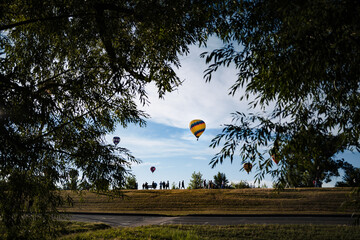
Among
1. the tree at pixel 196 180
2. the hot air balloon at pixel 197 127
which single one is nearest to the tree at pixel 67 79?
the hot air balloon at pixel 197 127

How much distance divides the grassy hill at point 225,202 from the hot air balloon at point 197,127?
9485mm

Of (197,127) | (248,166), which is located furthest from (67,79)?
(197,127)

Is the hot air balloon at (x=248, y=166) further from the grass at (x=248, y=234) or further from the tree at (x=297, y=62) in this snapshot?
the grass at (x=248, y=234)

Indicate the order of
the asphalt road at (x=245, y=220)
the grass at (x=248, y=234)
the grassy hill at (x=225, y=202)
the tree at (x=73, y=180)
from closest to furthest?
the tree at (x=73, y=180), the grass at (x=248, y=234), the asphalt road at (x=245, y=220), the grassy hill at (x=225, y=202)

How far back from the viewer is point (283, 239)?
8.38 m

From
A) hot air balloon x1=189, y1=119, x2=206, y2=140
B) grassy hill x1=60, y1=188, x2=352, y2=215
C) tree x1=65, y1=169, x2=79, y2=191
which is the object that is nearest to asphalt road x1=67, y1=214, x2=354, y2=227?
grassy hill x1=60, y1=188, x2=352, y2=215

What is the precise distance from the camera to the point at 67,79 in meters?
6.88

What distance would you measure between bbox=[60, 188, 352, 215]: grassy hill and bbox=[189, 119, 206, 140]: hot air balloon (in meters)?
9.48

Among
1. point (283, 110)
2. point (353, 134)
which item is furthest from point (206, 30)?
point (353, 134)

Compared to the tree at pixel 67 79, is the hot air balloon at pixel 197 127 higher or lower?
higher

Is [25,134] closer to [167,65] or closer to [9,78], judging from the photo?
[9,78]

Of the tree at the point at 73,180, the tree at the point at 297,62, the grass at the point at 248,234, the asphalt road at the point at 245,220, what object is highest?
the tree at the point at 297,62

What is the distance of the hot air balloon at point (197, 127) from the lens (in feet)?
120

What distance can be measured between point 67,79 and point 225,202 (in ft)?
70.2
